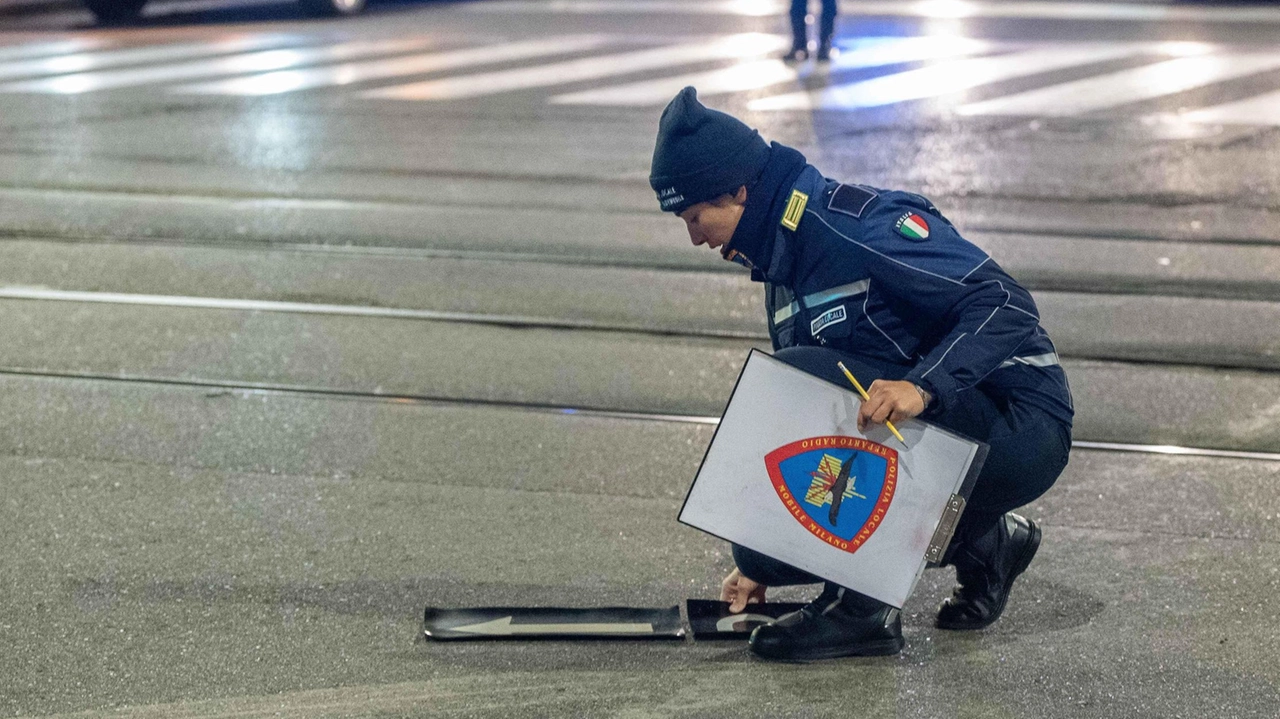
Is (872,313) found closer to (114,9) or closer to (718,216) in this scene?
(718,216)

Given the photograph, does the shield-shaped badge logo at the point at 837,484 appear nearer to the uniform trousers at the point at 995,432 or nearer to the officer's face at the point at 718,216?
the uniform trousers at the point at 995,432

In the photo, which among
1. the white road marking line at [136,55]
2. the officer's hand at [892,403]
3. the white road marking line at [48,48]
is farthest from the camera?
the white road marking line at [48,48]

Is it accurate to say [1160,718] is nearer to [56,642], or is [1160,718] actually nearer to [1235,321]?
[56,642]

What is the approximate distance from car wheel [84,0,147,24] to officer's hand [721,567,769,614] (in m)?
14.0

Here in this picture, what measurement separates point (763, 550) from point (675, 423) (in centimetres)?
171

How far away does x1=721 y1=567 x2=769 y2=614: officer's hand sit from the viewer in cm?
368

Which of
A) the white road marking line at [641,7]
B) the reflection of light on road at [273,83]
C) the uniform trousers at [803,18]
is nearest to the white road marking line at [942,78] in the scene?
the uniform trousers at [803,18]

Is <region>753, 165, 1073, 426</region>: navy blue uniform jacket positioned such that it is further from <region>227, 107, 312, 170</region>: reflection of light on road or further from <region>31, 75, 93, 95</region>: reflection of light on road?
<region>31, 75, 93, 95</region>: reflection of light on road

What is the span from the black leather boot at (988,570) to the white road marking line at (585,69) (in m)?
8.08

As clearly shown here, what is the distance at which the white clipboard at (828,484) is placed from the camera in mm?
3256

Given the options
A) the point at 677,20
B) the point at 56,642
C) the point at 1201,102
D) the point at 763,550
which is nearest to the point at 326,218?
the point at 56,642

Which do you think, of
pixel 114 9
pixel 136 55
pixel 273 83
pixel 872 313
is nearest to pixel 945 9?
pixel 273 83

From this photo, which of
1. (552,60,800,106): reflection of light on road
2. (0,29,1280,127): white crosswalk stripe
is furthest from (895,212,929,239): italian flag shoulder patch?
(552,60,800,106): reflection of light on road

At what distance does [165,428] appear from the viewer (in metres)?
4.99
